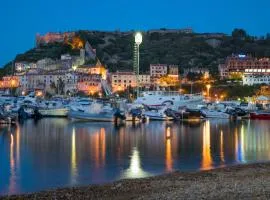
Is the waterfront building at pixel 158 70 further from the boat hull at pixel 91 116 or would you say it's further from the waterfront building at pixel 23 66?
the boat hull at pixel 91 116

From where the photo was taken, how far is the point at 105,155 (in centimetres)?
2672

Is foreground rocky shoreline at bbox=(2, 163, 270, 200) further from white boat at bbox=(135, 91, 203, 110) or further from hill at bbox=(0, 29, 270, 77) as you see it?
hill at bbox=(0, 29, 270, 77)

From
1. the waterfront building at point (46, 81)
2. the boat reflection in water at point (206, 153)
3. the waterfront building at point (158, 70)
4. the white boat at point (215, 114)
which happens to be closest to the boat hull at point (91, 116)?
the white boat at point (215, 114)

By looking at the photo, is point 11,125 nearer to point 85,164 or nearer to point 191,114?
point 191,114

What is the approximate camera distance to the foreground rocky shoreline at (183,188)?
1378 cm

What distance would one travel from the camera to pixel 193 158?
84.1 feet

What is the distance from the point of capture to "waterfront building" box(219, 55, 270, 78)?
123931 millimetres

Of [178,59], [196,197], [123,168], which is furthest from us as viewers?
[178,59]

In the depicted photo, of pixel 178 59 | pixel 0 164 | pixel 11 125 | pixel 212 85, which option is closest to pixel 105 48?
pixel 178 59

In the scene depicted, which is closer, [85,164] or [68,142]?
[85,164]

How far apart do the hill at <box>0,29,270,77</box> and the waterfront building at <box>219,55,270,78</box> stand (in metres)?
4.26

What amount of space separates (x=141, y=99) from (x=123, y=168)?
5202 cm

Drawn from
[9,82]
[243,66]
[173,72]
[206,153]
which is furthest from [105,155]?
[9,82]

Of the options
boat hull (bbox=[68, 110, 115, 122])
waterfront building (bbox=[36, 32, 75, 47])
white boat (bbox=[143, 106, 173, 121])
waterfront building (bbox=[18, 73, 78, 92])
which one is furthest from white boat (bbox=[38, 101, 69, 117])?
waterfront building (bbox=[36, 32, 75, 47])
